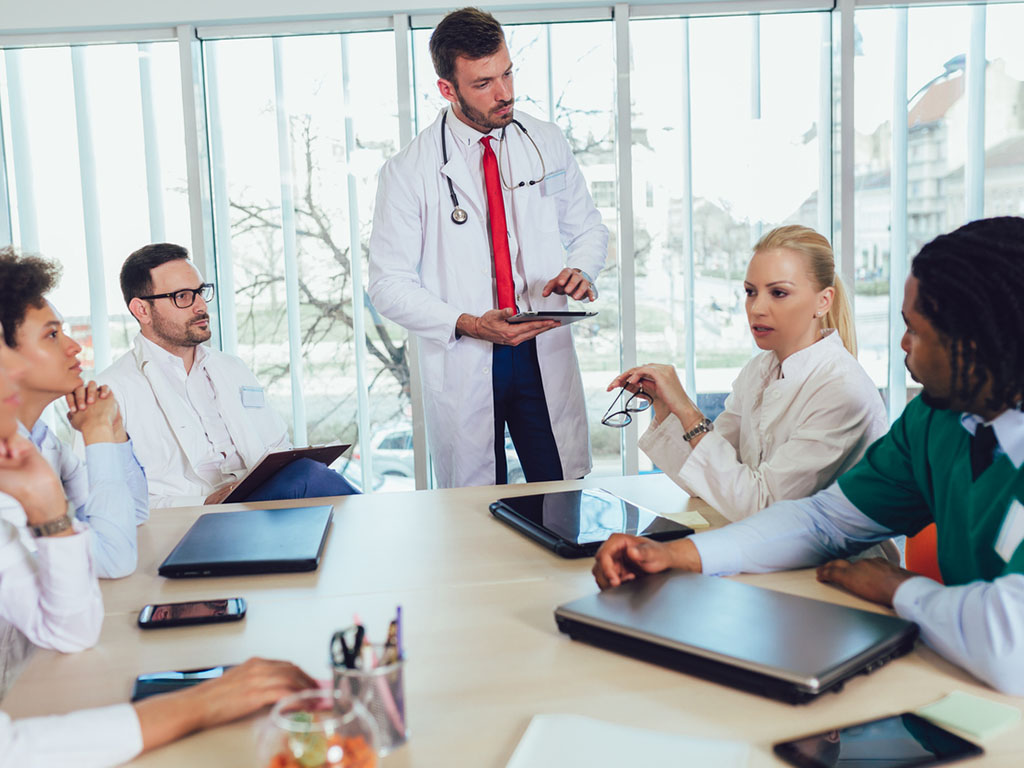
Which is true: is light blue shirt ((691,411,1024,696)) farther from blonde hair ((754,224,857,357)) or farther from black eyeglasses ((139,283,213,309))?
black eyeglasses ((139,283,213,309))

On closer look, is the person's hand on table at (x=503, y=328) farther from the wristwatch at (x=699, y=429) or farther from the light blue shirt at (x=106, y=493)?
the light blue shirt at (x=106, y=493)

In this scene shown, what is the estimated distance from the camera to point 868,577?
1249 millimetres

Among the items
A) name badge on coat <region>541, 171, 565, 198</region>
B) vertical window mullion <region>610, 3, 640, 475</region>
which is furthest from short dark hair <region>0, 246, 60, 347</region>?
vertical window mullion <region>610, 3, 640, 475</region>

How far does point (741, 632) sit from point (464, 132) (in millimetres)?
2084

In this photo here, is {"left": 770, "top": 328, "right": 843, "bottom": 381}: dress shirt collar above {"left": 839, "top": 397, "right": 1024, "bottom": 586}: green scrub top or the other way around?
above

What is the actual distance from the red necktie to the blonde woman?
90 cm

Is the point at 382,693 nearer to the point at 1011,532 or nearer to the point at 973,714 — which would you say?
the point at 973,714

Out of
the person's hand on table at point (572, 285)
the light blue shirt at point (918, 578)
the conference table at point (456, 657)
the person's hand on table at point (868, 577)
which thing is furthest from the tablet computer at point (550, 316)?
the person's hand on table at point (868, 577)

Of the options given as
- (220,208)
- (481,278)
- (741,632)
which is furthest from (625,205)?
(741,632)

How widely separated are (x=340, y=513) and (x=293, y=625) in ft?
1.99

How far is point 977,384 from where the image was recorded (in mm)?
1128

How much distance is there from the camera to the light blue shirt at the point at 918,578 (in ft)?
3.25

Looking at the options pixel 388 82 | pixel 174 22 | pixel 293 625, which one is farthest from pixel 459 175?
pixel 293 625

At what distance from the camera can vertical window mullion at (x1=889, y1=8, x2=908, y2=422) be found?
12.0 feet
